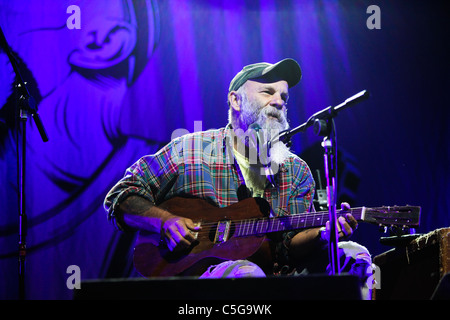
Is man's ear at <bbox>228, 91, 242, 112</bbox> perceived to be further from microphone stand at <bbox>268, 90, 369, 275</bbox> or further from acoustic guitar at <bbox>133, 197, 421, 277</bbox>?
microphone stand at <bbox>268, 90, 369, 275</bbox>

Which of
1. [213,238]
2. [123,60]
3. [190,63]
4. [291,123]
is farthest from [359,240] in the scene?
[123,60]

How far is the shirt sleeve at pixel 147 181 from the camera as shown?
350cm

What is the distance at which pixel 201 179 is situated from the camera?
3.62 m

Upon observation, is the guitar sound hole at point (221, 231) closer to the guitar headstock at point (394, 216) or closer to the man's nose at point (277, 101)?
the guitar headstock at point (394, 216)

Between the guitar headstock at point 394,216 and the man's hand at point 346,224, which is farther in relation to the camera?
the man's hand at point 346,224

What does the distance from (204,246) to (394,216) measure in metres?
1.21

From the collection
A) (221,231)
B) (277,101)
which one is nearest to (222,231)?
(221,231)

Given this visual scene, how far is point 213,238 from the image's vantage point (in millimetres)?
3230

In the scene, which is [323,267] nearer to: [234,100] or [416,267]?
[416,267]

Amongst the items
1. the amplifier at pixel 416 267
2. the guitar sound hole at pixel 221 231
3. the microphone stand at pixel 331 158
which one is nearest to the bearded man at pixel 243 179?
the guitar sound hole at pixel 221 231

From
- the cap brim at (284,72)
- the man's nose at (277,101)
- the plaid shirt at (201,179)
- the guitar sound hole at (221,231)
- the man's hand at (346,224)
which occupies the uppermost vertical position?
the cap brim at (284,72)
